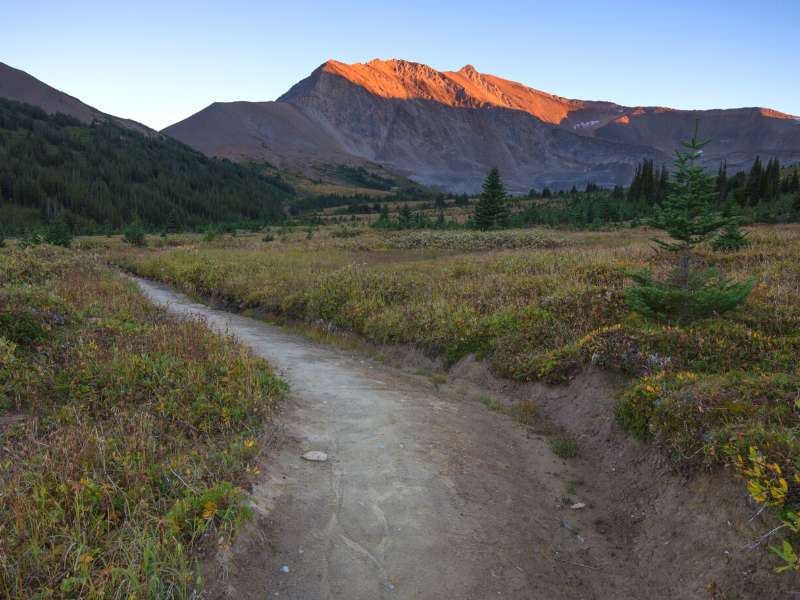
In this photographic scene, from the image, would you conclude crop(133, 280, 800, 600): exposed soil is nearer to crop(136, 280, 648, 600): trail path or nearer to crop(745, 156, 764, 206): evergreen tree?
crop(136, 280, 648, 600): trail path

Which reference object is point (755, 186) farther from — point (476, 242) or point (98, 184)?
point (98, 184)

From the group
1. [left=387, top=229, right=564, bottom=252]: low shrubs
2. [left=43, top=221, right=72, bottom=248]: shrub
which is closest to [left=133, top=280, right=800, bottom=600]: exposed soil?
[left=387, top=229, right=564, bottom=252]: low shrubs

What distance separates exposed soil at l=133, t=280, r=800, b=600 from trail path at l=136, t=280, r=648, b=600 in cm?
2

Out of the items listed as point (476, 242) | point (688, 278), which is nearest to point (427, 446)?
point (688, 278)

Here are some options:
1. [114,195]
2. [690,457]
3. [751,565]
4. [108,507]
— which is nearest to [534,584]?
[751,565]

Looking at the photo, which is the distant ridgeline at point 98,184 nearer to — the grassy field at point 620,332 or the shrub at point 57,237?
the shrub at point 57,237

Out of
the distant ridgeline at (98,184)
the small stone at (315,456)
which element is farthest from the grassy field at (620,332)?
the distant ridgeline at (98,184)

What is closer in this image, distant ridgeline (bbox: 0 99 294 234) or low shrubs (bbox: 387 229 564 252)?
low shrubs (bbox: 387 229 564 252)

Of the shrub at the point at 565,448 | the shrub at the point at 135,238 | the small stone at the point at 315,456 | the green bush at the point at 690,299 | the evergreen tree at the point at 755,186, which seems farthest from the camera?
the evergreen tree at the point at 755,186

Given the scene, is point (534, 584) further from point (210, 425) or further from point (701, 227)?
point (701, 227)

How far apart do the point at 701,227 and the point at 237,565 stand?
43.2ft

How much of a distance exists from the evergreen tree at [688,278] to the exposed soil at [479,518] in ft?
8.72

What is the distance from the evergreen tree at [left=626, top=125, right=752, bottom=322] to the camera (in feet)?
32.9

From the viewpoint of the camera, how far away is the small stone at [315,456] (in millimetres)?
6785
